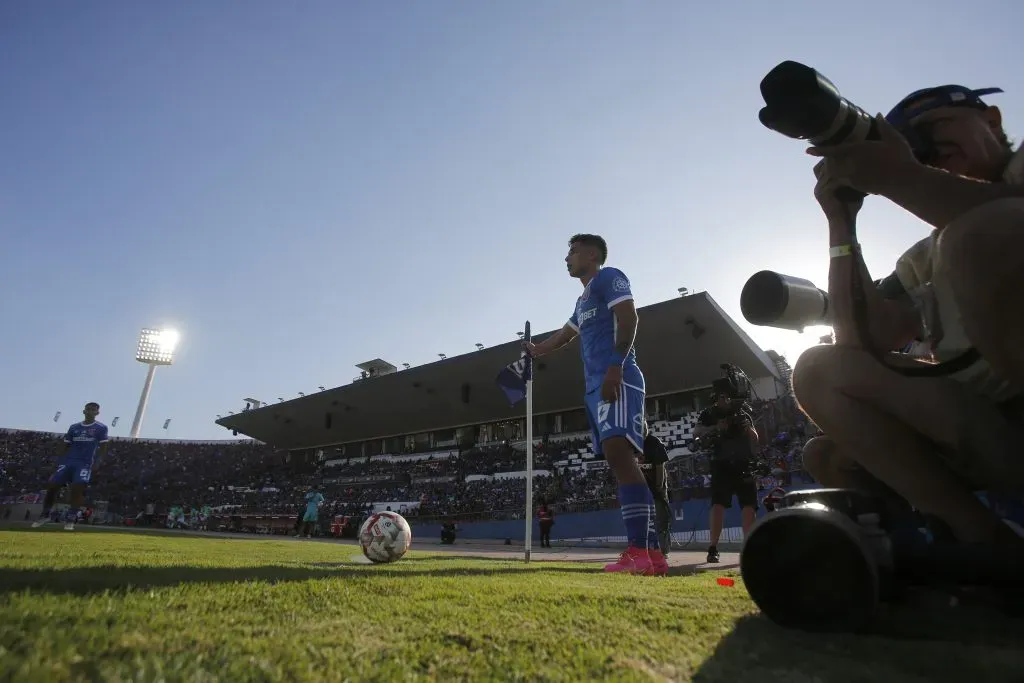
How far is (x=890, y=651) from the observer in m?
1.08

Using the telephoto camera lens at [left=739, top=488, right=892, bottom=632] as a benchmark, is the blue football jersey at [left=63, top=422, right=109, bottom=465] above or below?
above

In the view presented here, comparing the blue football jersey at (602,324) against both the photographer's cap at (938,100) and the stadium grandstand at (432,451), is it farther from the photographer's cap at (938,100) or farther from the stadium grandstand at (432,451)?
the stadium grandstand at (432,451)

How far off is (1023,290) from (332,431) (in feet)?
132

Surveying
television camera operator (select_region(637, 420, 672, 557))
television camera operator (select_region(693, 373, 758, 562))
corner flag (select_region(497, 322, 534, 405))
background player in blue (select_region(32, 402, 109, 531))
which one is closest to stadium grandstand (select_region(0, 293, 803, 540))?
television camera operator (select_region(637, 420, 672, 557))

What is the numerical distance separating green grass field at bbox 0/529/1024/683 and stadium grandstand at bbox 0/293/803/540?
12.5 m

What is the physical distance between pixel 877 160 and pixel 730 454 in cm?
430

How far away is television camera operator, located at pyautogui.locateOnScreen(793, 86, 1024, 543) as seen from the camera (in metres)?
1.21

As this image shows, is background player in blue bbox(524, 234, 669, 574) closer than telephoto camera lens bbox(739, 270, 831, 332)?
No

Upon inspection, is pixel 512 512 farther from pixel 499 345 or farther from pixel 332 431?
pixel 332 431

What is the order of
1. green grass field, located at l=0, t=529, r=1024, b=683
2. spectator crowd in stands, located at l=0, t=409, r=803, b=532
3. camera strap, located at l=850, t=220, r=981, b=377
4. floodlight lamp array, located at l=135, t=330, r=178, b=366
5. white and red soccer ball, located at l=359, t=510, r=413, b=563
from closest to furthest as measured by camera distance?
1. green grass field, located at l=0, t=529, r=1024, b=683
2. camera strap, located at l=850, t=220, r=981, b=377
3. white and red soccer ball, located at l=359, t=510, r=413, b=563
4. spectator crowd in stands, located at l=0, t=409, r=803, b=532
5. floodlight lamp array, located at l=135, t=330, r=178, b=366

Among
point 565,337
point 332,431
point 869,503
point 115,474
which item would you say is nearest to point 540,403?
point 332,431

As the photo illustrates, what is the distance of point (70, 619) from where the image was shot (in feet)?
3.53

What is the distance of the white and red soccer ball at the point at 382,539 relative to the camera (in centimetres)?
421

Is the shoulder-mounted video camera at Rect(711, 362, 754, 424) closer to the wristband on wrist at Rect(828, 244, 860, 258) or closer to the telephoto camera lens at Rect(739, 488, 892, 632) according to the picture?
the wristband on wrist at Rect(828, 244, 860, 258)
